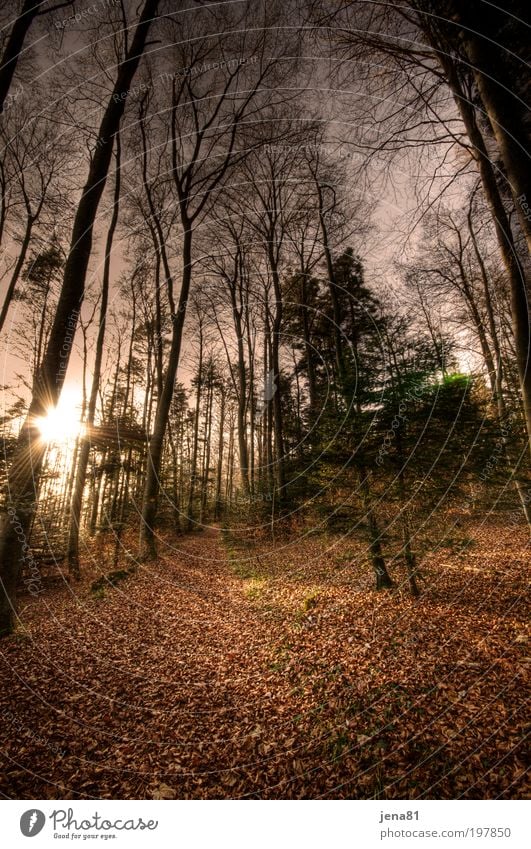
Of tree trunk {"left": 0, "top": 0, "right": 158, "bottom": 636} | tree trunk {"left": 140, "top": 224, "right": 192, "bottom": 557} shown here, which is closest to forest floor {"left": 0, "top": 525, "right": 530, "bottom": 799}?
tree trunk {"left": 0, "top": 0, "right": 158, "bottom": 636}

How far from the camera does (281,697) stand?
4309 mm

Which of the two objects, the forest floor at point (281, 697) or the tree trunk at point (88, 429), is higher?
the tree trunk at point (88, 429)

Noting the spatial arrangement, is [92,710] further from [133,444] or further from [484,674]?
[133,444]

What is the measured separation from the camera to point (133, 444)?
1444 centimetres

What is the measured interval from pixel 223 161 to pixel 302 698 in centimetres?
1567

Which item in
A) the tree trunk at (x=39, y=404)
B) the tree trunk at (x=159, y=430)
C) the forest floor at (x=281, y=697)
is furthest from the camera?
the tree trunk at (x=159, y=430)

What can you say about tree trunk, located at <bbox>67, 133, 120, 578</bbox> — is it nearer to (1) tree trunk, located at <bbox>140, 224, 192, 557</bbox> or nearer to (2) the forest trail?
(1) tree trunk, located at <bbox>140, 224, 192, 557</bbox>

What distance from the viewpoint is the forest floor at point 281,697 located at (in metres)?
3.03

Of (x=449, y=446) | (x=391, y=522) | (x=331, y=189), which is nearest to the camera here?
(x=449, y=446)

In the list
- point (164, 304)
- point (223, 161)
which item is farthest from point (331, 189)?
point (164, 304)

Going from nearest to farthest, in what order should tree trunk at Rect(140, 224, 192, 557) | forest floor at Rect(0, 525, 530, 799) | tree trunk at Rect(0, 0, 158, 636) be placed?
forest floor at Rect(0, 525, 530, 799), tree trunk at Rect(0, 0, 158, 636), tree trunk at Rect(140, 224, 192, 557)

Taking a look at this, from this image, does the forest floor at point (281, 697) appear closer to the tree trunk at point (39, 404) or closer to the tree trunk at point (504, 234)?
the tree trunk at point (39, 404)

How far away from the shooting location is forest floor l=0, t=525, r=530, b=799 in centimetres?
303

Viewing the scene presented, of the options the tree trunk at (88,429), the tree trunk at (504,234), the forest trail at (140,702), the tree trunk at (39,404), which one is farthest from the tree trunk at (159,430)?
the tree trunk at (504,234)
